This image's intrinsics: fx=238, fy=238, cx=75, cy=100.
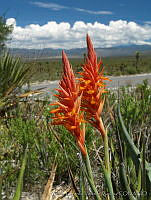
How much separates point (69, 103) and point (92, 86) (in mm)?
124

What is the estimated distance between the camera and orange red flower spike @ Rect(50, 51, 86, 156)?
81 cm

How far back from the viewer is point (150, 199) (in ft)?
3.43

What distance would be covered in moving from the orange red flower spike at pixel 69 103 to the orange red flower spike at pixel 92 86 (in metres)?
0.06

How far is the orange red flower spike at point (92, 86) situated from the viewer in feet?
2.88

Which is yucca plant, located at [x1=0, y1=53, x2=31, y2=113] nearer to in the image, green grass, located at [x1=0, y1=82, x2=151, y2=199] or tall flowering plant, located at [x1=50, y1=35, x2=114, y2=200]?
green grass, located at [x1=0, y1=82, x2=151, y2=199]

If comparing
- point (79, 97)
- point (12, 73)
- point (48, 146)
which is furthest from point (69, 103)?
point (12, 73)

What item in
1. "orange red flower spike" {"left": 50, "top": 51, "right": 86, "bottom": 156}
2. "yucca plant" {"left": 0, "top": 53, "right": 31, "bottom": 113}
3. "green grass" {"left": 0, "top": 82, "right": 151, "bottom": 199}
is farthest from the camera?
"yucca plant" {"left": 0, "top": 53, "right": 31, "bottom": 113}

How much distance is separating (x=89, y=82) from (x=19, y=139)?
193 centimetres

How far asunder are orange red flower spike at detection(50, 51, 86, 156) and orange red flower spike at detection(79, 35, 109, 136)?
59mm

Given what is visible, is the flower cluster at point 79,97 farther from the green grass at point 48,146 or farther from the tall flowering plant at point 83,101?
the green grass at point 48,146

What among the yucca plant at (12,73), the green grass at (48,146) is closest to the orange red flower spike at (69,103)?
the green grass at (48,146)

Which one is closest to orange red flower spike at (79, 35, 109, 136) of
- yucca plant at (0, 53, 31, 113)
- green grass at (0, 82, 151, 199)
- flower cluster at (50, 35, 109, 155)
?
flower cluster at (50, 35, 109, 155)

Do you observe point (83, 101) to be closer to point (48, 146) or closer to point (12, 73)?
point (48, 146)

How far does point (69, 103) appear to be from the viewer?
83 centimetres
